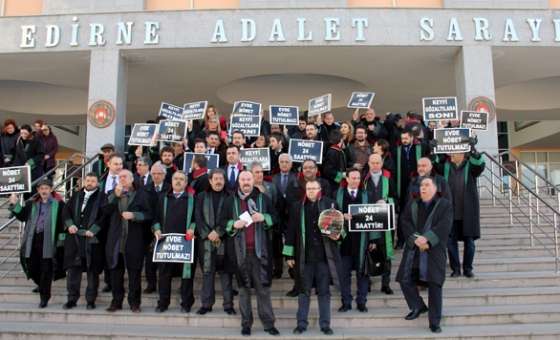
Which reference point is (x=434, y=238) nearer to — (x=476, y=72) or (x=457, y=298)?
(x=457, y=298)

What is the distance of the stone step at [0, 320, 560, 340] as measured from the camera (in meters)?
6.17

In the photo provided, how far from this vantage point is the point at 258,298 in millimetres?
6320

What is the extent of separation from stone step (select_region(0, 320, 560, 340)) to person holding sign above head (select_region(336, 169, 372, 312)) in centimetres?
46

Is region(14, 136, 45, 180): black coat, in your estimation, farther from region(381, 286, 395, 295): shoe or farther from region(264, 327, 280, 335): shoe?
region(381, 286, 395, 295): shoe

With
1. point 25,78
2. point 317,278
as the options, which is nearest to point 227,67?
point 25,78

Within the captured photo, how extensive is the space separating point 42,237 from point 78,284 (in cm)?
83

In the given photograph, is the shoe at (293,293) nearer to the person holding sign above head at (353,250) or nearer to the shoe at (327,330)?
the person holding sign above head at (353,250)

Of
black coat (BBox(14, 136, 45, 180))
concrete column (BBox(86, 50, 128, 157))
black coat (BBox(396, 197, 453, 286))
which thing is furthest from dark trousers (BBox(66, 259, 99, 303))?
concrete column (BBox(86, 50, 128, 157))

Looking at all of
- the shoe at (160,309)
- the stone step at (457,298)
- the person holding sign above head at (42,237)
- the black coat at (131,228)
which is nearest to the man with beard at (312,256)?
the stone step at (457,298)

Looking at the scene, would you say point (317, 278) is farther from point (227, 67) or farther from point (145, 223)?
point (227, 67)

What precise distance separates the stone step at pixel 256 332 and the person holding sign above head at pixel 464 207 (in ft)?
4.24

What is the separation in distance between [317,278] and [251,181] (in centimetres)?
142

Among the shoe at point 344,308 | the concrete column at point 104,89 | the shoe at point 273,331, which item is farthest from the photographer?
the concrete column at point 104,89

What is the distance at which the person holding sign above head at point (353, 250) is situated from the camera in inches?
268
